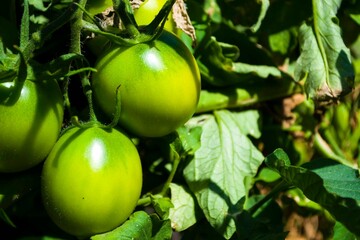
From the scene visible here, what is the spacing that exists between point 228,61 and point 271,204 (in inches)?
10.6

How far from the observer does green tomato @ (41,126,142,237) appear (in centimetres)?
84

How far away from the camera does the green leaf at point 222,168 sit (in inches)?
41.5

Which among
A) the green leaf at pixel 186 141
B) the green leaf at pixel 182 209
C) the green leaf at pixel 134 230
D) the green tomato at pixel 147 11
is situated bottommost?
the green leaf at pixel 182 209

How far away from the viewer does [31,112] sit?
85cm

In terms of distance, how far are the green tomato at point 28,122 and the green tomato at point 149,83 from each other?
2.8 inches

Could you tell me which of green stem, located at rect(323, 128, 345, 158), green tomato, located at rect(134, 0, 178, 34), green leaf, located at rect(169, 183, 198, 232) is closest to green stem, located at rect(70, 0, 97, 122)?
green tomato, located at rect(134, 0, 178, 34)

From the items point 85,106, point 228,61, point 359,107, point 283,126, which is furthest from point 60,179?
point 359,107

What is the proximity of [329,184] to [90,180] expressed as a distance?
33 cm

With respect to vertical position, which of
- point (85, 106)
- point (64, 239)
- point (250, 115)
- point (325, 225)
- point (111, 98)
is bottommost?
point (325, 225)

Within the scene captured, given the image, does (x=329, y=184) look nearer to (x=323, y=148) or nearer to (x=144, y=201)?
(x=144, y=201)

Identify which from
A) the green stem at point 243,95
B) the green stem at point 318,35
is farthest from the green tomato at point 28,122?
the green stem at point 318,35

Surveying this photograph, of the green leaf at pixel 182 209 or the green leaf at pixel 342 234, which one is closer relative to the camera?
the green leaf at pixel 342 234

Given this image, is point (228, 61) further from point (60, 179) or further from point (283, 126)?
point (60, 179)

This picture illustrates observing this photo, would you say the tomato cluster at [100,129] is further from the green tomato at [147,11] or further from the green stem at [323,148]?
the green stem at [323,148]
